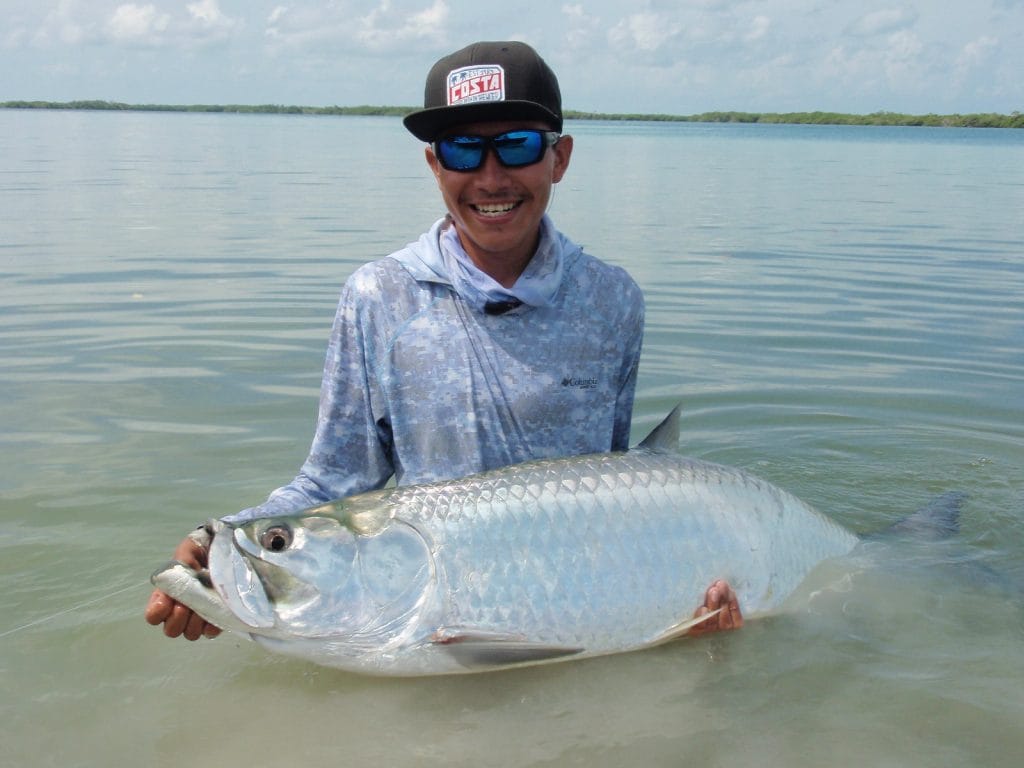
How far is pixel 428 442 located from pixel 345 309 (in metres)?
0.52

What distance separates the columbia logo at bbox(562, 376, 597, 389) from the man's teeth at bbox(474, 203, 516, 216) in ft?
1.97

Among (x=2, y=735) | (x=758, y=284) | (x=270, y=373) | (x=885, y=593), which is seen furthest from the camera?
(x=758, y=284)

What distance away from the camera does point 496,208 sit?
123 inches

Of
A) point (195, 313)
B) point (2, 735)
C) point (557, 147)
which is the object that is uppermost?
point (557, 147)

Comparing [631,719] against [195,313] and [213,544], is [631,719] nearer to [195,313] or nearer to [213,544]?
[213,544]

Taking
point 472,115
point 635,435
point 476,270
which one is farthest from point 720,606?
point 635,435

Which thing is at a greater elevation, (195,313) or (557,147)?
(557,147)

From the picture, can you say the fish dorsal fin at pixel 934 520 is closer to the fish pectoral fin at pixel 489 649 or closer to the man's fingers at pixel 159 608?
the fish pectoral fin at pixel 489 649

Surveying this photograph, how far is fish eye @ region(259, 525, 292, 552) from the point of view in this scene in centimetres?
258

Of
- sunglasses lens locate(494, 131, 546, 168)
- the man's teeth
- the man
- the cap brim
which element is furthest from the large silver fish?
the cap brim

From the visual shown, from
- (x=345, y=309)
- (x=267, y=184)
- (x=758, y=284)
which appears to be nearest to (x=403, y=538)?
(x=345, y=309)

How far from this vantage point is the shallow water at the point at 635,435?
9.64ft

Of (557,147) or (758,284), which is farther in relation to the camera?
(758,284)

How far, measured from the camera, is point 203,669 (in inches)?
129
